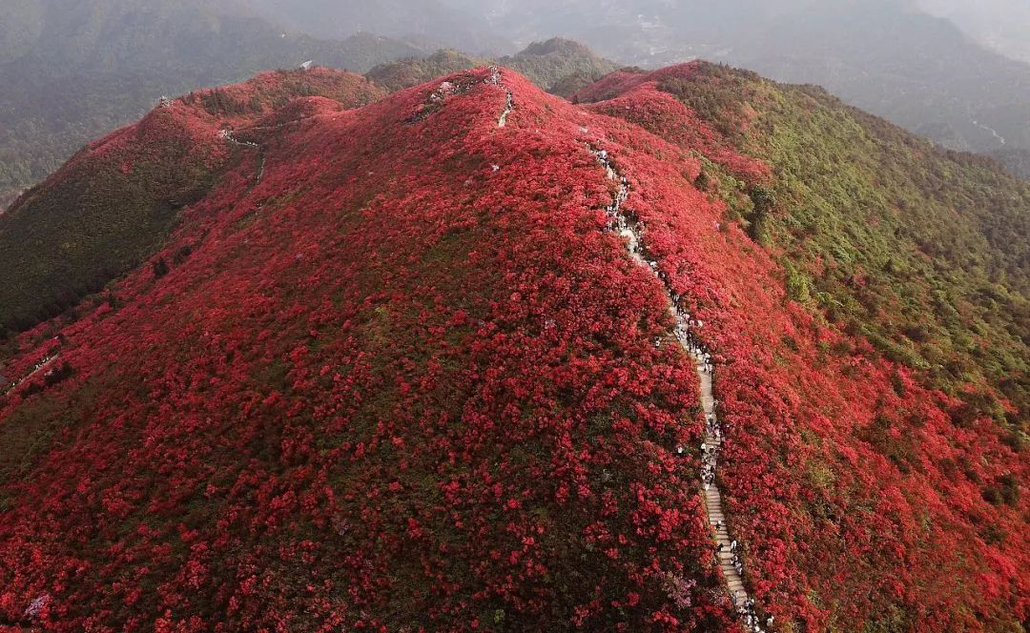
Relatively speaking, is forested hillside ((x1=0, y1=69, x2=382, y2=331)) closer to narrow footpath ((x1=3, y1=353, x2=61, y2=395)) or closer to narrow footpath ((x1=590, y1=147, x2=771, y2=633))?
narrow footpath ((x1=3, y1=353, x2=61, y2=395))

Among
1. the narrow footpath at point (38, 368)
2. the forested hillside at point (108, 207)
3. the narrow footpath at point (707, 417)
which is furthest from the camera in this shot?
the forested hillside at point (108, 207)

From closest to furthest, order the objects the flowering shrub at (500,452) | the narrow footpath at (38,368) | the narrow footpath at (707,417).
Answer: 1. the narrow footpath at (707,417)
2. the flowering shrub at (500,452)
3. the narrow footpath at (38,368)

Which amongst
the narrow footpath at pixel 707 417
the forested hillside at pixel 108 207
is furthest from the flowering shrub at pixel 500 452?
the forested hillside at pixel 108 207

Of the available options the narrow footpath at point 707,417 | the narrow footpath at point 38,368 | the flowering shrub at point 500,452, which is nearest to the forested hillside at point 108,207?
the narrow footpath at point 38,368

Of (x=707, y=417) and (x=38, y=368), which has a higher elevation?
(x=707, y=417)

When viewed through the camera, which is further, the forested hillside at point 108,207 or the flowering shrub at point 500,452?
the forested hillside at point 108,207

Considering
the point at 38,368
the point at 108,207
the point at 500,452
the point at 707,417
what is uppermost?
the point at 707,417

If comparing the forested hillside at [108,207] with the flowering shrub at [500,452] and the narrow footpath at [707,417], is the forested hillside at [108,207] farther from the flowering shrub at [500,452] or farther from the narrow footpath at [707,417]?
the narrow footpath at [707,417]

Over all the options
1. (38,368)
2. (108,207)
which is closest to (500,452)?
(38,368)

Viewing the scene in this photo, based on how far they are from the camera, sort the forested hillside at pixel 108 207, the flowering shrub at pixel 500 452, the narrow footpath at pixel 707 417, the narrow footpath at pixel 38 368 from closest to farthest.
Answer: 1. the narrow footpath at pixel 707 417
2. the flowering shrub at pixel 500 452
3. the narrow footpath at pixel 38 368
4. the forested hillside at pixel 108 207

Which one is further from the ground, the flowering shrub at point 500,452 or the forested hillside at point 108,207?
the flowering shrub at point 500,452

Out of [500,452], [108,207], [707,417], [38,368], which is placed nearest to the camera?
[707,417]

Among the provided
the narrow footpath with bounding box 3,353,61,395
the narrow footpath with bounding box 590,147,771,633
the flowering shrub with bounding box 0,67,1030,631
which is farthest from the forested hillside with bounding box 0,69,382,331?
the narrow footpath with bounding box 590,147,771,633

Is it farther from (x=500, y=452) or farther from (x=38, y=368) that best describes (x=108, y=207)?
(x=500, y=452)
